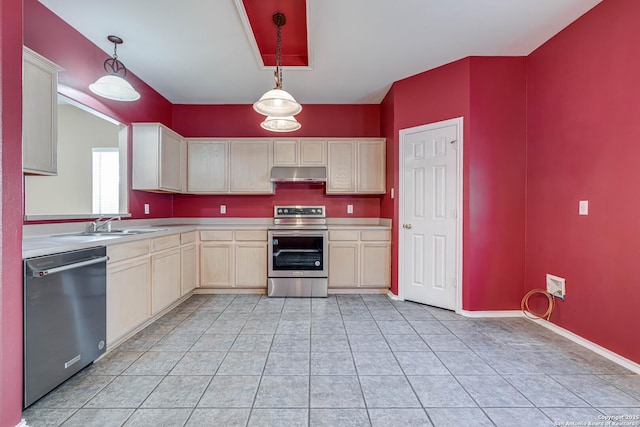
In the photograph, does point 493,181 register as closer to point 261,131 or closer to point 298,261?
point 298,261

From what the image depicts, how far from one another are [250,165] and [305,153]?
2.67 feet

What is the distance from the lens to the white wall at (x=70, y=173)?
82.6 inches

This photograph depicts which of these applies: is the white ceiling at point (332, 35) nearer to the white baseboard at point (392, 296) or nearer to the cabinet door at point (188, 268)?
the cabinet door at point (188, 268)

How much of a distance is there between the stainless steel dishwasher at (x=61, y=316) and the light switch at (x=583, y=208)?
150 inches

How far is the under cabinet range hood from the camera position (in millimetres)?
3793

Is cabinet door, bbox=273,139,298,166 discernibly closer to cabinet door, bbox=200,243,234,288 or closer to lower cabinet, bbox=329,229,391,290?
lower cabinet, bbox=329,229,391,290

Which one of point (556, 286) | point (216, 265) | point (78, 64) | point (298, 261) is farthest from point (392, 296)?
point (78, 64)

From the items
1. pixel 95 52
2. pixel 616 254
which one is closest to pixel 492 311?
pixel 616 254

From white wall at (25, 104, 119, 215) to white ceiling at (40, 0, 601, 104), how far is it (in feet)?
2.56

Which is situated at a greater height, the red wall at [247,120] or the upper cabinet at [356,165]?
the red wall at [247,120]

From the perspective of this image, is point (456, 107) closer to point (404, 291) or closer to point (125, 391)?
point (404, 291)

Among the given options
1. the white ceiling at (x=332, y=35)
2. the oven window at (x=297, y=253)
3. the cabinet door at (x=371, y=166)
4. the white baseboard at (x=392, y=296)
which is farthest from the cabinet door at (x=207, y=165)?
the white baseboard at (x=392, y=296)

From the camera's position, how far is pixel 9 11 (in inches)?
51.1

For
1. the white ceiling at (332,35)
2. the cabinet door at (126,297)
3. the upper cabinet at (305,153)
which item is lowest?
the cabinet door at (126,297)
